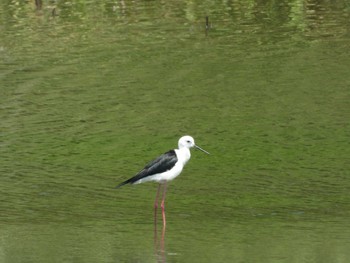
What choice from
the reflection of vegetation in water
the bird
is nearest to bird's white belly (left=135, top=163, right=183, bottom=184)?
the bird

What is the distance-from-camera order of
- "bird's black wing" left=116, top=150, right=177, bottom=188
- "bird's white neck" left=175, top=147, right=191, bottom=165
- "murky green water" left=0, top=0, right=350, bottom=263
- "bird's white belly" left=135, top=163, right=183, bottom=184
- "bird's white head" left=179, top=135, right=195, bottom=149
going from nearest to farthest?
"murky green water" left=0, top=0, right=350, bottom=263, "bird's black wing" left=116, top=150, right=177, bottom=188, "bird's white belly" left=135, top=163, right=183, bottom=184, "bird's white neck" left=175, top=147, right=191, bottom=165, "bird's white head" left=179, top=135, right=195, bottom=149

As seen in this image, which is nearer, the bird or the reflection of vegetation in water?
the bird

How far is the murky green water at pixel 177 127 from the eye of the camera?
43.2 ft

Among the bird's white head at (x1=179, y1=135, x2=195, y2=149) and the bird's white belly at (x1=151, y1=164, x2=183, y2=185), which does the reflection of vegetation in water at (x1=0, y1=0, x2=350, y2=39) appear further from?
the bird's white belly at (x1=151, y1=164, x2=183, y2=185)

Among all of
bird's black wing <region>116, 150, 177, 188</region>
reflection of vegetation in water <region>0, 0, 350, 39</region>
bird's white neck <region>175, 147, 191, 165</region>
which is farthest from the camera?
reflection of vegetation in water <region>0, 0, 350, 39</region>

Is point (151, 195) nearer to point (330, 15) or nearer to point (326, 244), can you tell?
point (326, 244)

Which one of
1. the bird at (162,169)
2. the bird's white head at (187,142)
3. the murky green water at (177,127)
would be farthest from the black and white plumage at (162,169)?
the murky green water at (177,127)

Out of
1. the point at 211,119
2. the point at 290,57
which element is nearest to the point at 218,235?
the point at 211,119

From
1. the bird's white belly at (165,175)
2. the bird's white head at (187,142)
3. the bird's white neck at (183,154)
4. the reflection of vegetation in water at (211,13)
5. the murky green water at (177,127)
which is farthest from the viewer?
the reflection of vegetation in water at (211,13)

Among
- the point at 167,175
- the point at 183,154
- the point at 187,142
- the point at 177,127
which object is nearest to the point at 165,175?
the point at 167,175

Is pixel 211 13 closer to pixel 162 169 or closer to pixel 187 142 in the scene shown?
pixel 187 142

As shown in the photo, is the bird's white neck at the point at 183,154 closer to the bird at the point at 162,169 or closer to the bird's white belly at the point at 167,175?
the bird at the point at 162,169

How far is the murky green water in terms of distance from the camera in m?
13.2

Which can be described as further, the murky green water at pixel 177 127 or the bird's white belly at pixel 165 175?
the bird's white belly at pixel 165 175
